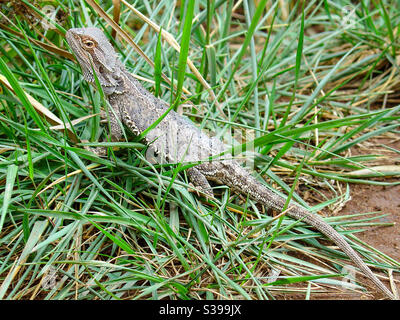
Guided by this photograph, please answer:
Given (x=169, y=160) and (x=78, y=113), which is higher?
(x=78, y=113)

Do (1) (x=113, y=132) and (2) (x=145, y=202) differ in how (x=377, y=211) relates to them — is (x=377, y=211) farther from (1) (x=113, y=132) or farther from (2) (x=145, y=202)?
(1) (x=113, y=132)

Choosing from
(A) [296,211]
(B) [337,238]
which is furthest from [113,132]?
(B) [337,238]

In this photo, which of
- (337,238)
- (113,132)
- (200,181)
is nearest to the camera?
(337,238)

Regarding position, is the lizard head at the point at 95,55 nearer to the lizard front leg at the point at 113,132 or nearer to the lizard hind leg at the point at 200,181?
the lizard front leg at the point at 113,132

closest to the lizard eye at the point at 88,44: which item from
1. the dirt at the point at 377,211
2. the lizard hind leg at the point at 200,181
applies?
the lizard hind leg at the point at 200,181

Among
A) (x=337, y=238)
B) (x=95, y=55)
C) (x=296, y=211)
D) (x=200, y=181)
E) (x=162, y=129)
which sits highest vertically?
(x=95, y=55)
